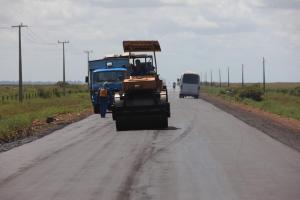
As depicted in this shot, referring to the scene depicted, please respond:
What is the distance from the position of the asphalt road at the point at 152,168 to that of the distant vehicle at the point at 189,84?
165ft

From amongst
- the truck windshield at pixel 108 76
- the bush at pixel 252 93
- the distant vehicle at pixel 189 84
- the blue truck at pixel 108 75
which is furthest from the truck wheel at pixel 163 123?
the bush at pixel 252 93

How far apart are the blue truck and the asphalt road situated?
45.8 ft

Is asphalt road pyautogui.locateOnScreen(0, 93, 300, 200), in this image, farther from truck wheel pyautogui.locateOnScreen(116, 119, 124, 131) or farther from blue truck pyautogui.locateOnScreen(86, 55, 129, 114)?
blue truck pyautogui.locateOnScreen(86, 55, 129, 114)

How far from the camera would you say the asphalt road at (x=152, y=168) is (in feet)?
36.7

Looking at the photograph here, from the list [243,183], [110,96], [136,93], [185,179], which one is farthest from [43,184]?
[110,96]

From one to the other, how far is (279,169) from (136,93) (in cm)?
1273

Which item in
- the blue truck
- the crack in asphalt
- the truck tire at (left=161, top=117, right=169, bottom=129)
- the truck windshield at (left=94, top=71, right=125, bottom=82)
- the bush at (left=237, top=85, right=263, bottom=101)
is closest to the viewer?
the crack in asphalt

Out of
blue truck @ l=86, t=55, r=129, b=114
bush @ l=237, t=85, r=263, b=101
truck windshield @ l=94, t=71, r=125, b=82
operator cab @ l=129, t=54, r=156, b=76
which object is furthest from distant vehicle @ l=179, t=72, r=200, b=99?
operator cab @ l=129, t=54, r=156, b=76

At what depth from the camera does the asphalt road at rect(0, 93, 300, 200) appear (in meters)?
11.2

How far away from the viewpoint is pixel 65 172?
13.9m

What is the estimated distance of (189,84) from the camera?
74875mm

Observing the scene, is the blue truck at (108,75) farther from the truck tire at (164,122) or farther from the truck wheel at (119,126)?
the truck wheel at (119,126)

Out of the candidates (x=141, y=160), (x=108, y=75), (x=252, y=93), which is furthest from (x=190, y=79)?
(x=141, y=160)

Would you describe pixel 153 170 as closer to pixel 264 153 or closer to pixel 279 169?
pixel 279 169
